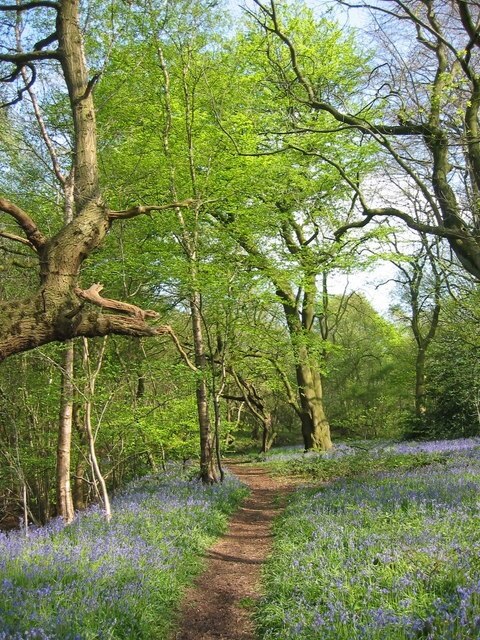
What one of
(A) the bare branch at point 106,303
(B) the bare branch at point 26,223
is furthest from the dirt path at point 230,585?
(B) the bare branch at point 26,223

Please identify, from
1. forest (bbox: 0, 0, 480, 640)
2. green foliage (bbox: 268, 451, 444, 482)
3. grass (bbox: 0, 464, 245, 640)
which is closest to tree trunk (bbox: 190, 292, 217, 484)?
forest (bbox: 0, 0, 480, 640)

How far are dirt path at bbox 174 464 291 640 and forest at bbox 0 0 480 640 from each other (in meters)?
0.24

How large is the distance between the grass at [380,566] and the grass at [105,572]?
115 centimetres

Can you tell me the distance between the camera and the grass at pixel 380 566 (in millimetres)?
3973

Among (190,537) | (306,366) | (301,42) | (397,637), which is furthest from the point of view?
(306,366)

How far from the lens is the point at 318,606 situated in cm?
461

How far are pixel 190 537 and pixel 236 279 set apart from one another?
21.3 ft

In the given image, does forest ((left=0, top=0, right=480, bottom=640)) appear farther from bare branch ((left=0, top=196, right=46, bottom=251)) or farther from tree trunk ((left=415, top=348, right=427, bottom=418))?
tree trunk ((left=415, top=348, right=427, bottom=418))

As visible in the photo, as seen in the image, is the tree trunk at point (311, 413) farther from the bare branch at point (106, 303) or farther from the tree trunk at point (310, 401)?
the bare branch at point (106, 303)

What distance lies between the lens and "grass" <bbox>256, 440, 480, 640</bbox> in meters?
3.97

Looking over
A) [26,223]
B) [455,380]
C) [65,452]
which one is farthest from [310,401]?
[26,223]

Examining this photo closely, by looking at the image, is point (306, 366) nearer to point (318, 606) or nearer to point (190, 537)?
point (190, 537)

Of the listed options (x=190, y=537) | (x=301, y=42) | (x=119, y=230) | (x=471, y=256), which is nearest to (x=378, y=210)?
(x=471, y=256)

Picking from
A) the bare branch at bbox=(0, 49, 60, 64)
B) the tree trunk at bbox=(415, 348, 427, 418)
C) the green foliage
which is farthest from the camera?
the tree trunk at bbox=(415, 348, 427, 418)
